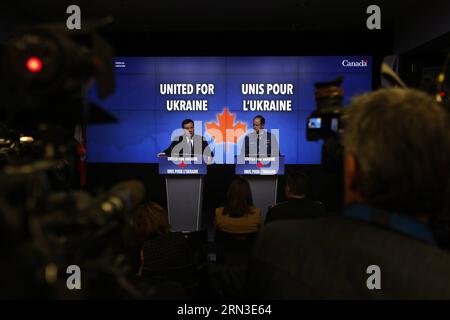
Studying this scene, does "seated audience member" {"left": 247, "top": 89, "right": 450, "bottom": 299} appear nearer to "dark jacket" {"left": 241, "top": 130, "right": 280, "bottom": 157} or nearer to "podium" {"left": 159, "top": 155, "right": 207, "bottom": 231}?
"podium" {"left": 159, "top": 155, "right": 207, "bottom": 231}

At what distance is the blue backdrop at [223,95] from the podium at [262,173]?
1307 millimetres

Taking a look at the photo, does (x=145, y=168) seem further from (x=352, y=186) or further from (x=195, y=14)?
(x=352, y=186)

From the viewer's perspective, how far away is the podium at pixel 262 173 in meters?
4.82

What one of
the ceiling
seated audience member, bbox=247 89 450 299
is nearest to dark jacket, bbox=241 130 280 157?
the ceiling

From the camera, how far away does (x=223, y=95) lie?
6246 mm

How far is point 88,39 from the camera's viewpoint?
27.5 inches

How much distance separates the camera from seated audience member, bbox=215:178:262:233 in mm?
2975

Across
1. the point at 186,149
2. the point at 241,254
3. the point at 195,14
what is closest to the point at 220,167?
Result: the point at 186,149

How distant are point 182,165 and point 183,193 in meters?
0.39

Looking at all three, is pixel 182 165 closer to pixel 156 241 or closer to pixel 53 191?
pixel 156 241

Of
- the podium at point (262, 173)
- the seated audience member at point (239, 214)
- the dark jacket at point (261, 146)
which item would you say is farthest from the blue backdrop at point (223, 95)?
the seated audience member at point (239, 214)

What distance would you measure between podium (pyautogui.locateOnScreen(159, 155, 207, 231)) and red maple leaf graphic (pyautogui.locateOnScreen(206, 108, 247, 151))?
1.53 m

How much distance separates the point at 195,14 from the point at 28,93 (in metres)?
5.16

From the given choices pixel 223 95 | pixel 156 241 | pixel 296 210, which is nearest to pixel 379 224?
pixel 156 241
